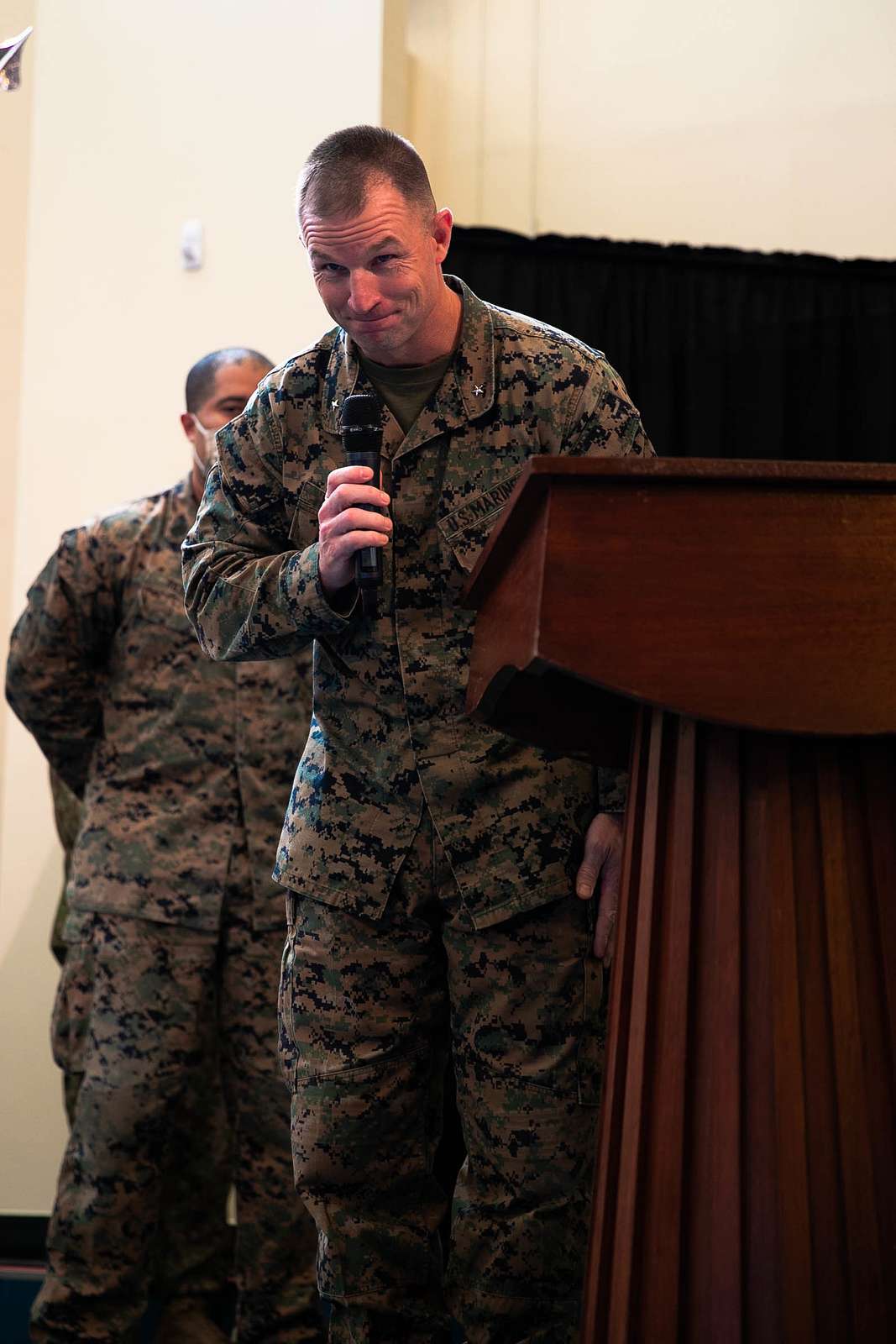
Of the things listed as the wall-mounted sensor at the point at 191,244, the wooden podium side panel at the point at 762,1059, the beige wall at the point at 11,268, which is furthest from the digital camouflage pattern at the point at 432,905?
the beige wall at the point at 11,268

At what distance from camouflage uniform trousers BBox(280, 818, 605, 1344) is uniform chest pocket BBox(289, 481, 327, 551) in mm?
400

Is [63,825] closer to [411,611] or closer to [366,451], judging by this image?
[411,611]

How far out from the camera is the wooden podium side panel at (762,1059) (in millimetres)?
1057

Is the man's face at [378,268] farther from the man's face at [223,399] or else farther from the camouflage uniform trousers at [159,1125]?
the camouflage uniform trousers at [159,1125]

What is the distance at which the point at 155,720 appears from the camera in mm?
2740

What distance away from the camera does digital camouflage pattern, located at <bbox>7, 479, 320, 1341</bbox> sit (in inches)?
→ 103

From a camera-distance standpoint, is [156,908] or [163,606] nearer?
[156,908]

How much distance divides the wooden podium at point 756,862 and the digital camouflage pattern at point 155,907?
5.41ft

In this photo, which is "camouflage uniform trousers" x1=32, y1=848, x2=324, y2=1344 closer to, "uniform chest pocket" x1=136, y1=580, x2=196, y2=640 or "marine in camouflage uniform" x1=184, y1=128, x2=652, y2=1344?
"uniform chest pocket" x1=136, y1=580, x2=196, y2=640

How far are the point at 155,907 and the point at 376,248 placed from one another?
143 centimetres

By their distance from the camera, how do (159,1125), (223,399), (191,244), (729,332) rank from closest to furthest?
1. (159,1125)
2. (223,399)
3. (191,244)
4. (729,332)

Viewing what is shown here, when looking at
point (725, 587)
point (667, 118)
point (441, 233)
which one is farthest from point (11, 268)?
point (725, 587)

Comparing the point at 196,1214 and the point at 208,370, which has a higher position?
the point at 208,370

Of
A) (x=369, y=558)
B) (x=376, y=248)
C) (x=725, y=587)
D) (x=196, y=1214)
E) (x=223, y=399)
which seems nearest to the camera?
(x=725, y=587)
